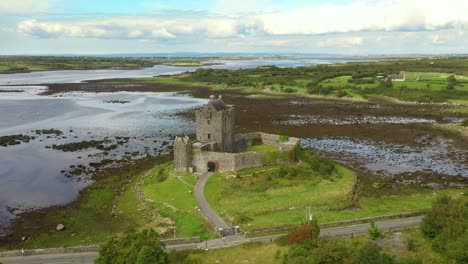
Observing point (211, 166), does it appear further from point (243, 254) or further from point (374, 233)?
point (374, 233)

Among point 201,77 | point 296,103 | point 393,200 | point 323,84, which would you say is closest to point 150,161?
point 393,200

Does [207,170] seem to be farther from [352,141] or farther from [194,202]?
[352,141]

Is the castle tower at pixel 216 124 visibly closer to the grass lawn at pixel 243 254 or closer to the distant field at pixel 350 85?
the grass lawn at pixel 243 254

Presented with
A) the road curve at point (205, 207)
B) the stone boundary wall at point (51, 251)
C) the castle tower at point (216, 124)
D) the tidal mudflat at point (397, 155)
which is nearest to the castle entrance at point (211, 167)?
the road curve at point (205, 207)

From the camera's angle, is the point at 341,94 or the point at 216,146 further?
the point at 341,94

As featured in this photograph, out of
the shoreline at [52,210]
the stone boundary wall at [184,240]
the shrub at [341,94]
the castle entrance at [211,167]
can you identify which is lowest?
the shoreline at [52,210]

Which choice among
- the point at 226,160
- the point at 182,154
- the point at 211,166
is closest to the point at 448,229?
the point at 226,160
